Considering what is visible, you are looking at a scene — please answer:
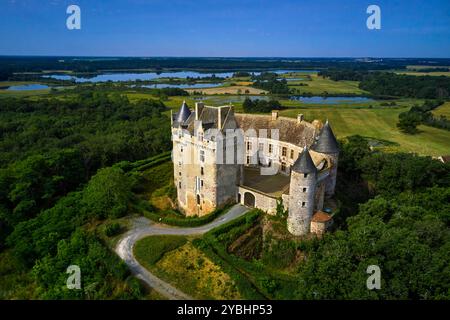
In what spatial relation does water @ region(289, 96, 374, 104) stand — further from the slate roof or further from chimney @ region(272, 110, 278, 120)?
chimney @ region(272, 110, 278, 120)

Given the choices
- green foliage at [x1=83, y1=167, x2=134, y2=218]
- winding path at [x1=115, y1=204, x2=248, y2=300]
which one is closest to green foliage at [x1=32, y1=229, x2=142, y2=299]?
winding path at [x1=115, y1=204, x2=248, y2=300]

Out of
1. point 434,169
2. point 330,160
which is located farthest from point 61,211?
point 434,169

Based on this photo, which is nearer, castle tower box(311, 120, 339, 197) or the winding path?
the winding path

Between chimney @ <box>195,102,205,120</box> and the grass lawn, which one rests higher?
chimney @ <box>195,102,205,120</box>

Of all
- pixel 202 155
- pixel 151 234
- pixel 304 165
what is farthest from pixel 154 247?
pixel 304 165

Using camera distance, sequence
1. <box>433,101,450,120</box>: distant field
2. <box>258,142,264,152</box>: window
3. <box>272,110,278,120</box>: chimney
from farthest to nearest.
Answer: <box>433,101,450,120</box>: distant field
<box>272,110,278,120</box>: chimney
<box>258,142,264,152</box>: window

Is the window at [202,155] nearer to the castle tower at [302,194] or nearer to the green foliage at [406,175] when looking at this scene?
the castle tower at [302,194]

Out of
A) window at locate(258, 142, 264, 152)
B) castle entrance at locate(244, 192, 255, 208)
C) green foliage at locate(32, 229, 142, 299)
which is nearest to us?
green foliage at locate(32, 229, 142, 299)
